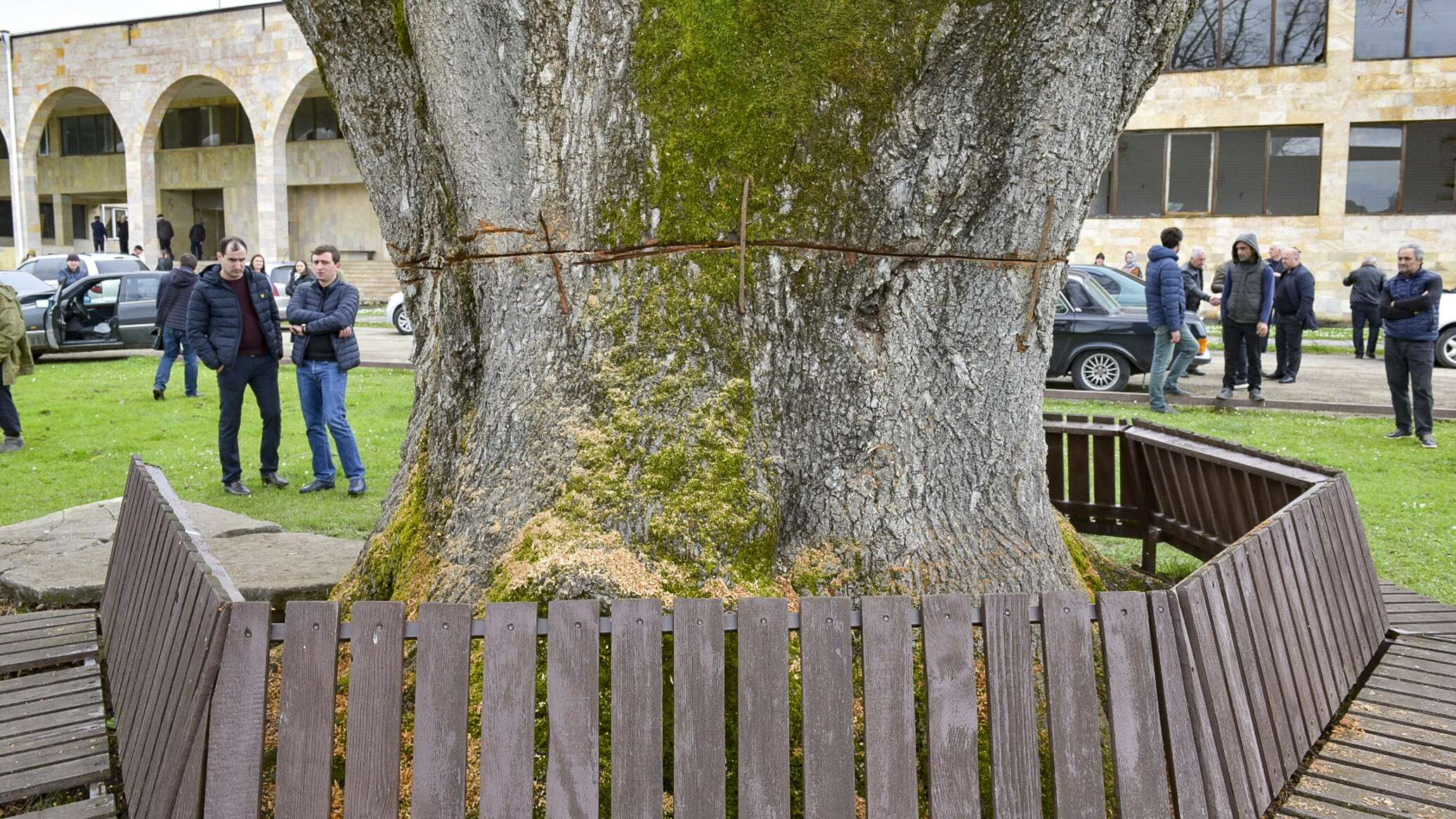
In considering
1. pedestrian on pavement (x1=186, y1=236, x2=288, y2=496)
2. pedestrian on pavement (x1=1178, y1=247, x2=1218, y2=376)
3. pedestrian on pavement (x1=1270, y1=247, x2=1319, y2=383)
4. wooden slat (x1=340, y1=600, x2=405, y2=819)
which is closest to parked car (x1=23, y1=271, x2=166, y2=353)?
pedestrian on pavement (x1=186, y1=236, x2=288, y2=496)

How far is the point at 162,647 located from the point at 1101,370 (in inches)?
518

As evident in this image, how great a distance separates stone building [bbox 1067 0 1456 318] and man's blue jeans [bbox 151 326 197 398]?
20.1m

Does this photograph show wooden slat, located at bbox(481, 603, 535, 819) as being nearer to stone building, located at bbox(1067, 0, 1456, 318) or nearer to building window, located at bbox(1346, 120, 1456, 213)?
stone building, located at bbox(1067, 0, 1456, 318)

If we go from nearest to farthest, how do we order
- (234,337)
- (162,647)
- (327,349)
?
(162,647)
(327,349)
(234,337)

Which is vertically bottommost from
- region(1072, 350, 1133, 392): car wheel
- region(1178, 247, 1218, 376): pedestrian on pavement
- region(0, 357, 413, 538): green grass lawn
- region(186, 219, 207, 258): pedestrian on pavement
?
region(0, 357, 413, 538): green grass lawn

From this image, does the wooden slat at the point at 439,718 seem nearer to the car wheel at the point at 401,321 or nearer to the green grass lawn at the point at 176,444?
the green grass lawn at the point at 176,444

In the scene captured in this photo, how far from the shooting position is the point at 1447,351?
62.3ft

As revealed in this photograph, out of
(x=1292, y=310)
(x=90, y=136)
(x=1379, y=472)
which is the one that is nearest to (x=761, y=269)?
(x=1379, y=472)

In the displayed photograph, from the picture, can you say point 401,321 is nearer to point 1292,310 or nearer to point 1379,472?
point 1292,310

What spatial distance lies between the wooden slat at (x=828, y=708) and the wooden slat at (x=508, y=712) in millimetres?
606

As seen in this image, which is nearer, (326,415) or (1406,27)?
(326,415)

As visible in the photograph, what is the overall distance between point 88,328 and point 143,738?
58.2 ft

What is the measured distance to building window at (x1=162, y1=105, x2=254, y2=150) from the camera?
43.9 metres

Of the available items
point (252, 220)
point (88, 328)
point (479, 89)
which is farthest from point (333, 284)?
point (252, 220)
